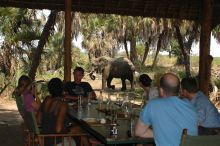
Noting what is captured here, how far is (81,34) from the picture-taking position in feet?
104

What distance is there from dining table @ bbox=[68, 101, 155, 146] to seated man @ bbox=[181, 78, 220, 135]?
0.66 meters

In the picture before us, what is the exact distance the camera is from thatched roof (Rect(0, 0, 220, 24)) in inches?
317

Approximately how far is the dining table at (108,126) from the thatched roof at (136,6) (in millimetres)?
3287

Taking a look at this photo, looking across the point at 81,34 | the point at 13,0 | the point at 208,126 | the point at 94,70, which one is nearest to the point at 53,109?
the point at 208,126

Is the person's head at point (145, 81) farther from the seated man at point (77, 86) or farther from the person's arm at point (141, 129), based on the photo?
the person's arm at point (141, 129)

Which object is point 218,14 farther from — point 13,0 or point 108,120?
point 108,120

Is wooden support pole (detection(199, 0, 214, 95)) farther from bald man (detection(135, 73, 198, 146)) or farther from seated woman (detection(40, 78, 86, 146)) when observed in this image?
bald man (detection(135, 73, 198, 146))

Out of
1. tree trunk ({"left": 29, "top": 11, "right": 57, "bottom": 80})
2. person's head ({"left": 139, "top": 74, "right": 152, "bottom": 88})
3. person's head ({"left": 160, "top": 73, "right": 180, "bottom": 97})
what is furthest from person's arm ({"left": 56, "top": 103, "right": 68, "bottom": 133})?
tree trunk ({"left": 29, "top": 11, "right": 57, "bottom": 80})

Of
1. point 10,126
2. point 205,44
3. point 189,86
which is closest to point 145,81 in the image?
point 189,86

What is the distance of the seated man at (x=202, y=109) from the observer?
436 cm

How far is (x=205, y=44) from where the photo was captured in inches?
309

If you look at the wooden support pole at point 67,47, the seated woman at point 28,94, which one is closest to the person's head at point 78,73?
the wooden support pole at point 67,47

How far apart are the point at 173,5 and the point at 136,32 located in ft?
65.2

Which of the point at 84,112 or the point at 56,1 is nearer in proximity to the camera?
the point at 84,112
